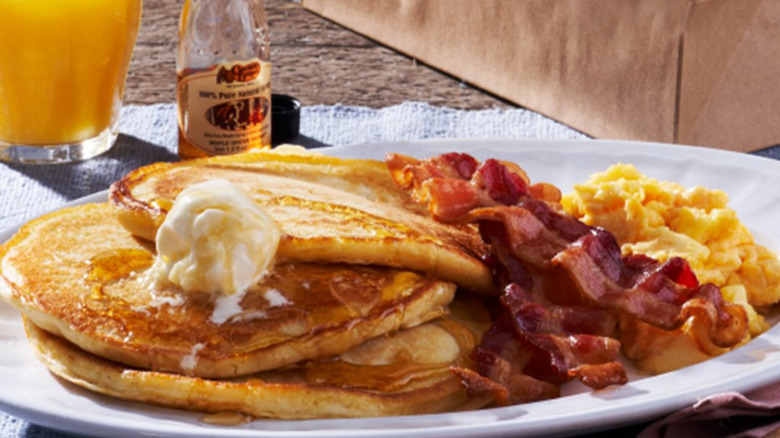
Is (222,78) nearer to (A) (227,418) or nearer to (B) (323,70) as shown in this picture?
(B) (323,70)

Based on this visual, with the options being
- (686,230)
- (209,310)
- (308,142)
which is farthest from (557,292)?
(308,142)

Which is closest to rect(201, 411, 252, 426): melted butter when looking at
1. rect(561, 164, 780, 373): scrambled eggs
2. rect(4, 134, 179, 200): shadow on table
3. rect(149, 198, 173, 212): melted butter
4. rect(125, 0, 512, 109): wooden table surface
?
rect(149, 198, 173, 212): melted butter

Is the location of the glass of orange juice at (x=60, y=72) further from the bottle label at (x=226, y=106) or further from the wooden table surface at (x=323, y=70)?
the wooden table surface at (x=323, y=70)

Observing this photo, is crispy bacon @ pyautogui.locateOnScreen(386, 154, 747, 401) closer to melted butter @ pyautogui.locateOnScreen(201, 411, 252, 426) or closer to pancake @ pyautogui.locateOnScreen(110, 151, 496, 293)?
pancake @ pyautogui.locateOnScreen(110, 151, 496, 293)

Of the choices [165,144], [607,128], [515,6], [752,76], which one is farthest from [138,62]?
[752,76]

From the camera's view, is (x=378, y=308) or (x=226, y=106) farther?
(x=226, y=106)

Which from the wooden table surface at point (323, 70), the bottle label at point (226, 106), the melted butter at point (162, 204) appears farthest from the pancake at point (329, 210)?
the wooden table surface at point (323, 70)
